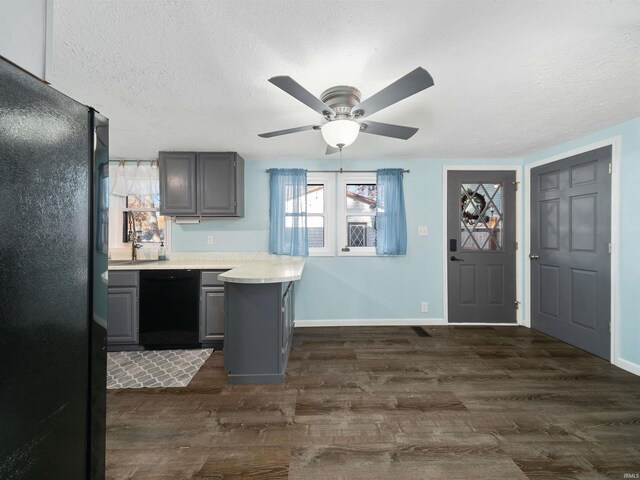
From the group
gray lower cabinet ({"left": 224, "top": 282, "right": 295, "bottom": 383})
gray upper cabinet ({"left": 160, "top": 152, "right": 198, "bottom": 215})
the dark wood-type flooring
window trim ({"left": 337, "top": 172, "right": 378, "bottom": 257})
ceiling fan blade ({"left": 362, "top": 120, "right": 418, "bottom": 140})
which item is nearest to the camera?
the dark wood-type flooring

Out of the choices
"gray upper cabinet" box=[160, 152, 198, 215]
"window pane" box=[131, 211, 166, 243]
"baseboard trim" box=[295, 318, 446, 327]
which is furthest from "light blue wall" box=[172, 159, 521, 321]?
"window pane" box=[131, 211, 166, 243]

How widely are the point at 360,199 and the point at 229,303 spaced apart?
225 centimetres

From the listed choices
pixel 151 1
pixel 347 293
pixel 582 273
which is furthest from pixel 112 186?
pixel 582 273

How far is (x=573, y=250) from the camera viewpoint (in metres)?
2.96

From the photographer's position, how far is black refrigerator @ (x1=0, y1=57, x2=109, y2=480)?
52 centimetres

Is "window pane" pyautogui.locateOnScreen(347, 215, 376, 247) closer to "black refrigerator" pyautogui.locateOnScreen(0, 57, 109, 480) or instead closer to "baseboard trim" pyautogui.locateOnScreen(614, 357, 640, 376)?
"baseboard trim" pyautogui.locateOnScreen(614, 357, 640, 376)

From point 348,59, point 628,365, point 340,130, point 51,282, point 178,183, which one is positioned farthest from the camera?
point 178,183

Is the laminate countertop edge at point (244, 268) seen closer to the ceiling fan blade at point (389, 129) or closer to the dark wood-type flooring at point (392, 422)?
the dark wood-type flooring at point (392, 422)

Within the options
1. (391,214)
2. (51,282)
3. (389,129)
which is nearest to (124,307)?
(51,282)

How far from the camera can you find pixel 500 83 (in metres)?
1.84

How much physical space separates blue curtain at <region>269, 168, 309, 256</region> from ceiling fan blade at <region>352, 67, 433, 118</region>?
1.86 meters

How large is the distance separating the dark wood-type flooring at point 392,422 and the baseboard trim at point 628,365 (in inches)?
3.4

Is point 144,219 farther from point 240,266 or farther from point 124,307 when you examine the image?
point 240,266

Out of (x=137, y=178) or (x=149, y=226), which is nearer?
(x=137, y=178)
